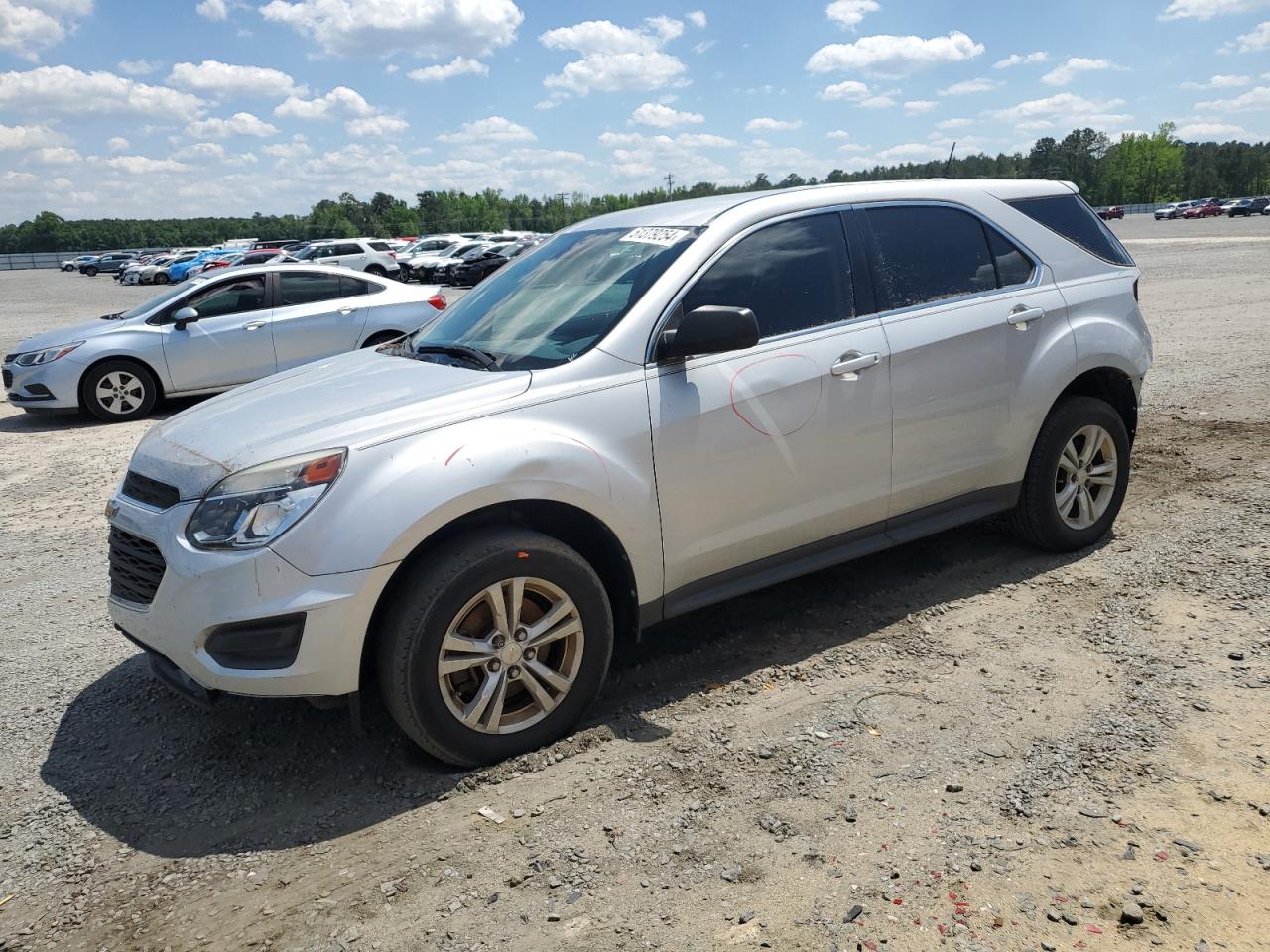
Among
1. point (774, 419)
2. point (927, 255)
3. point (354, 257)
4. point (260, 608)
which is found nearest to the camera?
point (260, 608)

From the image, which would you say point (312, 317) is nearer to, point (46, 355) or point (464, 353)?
point (46, 355)

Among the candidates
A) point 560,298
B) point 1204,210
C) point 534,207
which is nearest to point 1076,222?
point 560,298

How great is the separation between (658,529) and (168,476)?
177 cm

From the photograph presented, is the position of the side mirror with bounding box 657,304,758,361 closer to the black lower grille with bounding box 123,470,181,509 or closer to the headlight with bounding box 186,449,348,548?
the headlight with bounding box 186,449,348,548

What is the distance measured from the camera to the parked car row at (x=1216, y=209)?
80.3 metres

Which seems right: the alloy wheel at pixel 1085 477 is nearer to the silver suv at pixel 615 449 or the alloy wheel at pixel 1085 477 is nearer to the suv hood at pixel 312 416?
the silver suv at pixel 615 449

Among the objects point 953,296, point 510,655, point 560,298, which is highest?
point 560,298

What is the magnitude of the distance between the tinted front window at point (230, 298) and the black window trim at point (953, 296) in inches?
341

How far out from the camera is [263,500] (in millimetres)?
3166

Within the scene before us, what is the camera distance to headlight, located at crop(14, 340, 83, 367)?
35.0ft

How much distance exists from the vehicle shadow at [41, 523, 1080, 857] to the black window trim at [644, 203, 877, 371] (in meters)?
1.25

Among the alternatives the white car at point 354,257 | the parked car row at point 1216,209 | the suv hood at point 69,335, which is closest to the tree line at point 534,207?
the parked car row at point 1216,209

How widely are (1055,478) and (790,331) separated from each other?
6.04 feet

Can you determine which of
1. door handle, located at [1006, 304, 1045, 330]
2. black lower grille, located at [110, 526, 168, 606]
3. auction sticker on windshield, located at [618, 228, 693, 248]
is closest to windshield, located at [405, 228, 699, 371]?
auction sticker on windshield, located at [618, 228, 693, 248]
